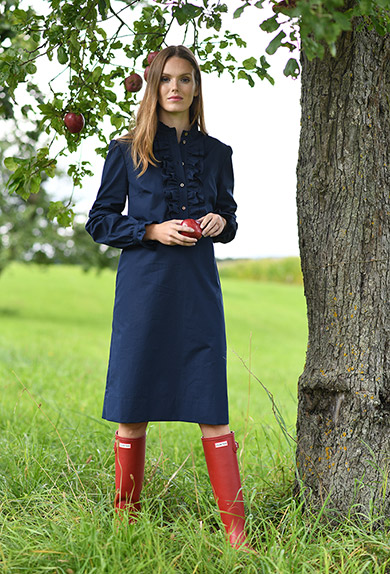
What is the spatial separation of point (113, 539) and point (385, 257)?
151 centimetres

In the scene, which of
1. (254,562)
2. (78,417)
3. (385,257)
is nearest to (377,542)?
(254,562)

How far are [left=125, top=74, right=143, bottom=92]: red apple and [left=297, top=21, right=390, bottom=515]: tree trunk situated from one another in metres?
0.86

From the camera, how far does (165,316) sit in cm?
254

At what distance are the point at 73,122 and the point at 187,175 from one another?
0.74 m

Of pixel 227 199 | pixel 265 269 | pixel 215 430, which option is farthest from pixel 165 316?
pixel 265 269

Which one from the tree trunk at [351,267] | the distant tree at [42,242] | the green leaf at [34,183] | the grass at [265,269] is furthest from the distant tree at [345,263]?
the grass at [265,269]

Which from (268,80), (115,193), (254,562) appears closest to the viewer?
(254,562)

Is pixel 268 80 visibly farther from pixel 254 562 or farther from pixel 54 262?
pixel 54 262

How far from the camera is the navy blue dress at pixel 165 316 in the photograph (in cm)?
253

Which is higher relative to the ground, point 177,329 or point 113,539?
point 177,329

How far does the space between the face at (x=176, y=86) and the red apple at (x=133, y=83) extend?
0.40m

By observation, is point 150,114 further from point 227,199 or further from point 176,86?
point 227,199

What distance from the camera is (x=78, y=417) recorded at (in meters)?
4.60

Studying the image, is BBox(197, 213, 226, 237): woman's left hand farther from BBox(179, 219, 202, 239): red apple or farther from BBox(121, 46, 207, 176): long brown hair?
BBox(121, 46, 207, 176): long brown hair
